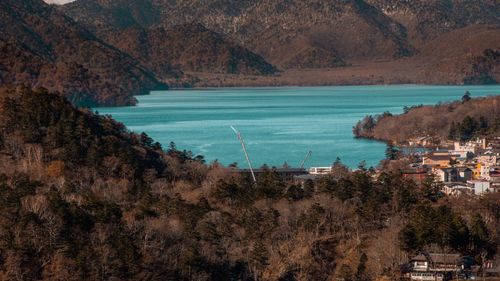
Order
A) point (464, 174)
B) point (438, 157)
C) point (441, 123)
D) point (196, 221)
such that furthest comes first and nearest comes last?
point (441, 123) → point (438, 157) → point (464, 174) → point (196, 221)

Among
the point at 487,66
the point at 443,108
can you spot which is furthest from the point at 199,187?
the point at 487,66

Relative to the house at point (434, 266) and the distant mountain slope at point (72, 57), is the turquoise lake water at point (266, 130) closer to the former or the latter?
the distant mountain slope at point (72, 57)

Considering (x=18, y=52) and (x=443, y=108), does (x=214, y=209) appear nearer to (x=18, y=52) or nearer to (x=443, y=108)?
(x=443, y=108)

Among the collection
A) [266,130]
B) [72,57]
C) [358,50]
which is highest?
[358,50]

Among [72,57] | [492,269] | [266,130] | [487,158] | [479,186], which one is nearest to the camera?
[492,269]

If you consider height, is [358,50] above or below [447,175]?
above

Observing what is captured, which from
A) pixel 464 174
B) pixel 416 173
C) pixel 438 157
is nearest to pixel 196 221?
pixel 416 173

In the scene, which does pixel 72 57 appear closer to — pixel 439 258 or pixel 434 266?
pixel 439 258
